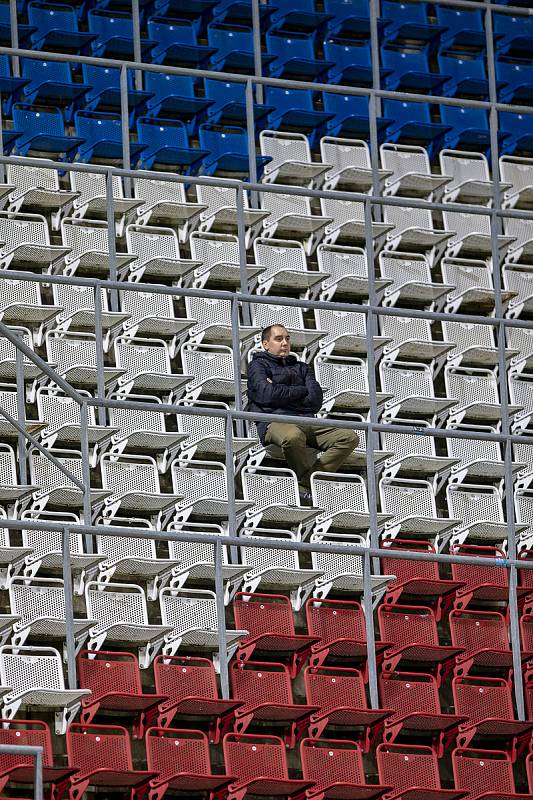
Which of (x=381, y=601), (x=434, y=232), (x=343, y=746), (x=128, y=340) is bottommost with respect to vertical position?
(x=343, y=746)

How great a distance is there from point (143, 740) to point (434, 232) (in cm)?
503

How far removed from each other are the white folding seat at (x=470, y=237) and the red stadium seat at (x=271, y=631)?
3.92m

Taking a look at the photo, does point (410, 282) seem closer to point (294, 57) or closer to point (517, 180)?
point (517, 180)

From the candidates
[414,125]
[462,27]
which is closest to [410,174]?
[414,125]

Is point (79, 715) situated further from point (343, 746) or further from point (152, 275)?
point (152, 275)

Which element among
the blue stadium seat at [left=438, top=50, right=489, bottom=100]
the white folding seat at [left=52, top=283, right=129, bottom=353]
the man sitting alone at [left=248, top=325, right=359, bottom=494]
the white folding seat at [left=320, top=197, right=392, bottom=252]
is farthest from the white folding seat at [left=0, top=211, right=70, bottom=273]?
the blue stadium seat at [left=438, top=50, right=489, bottom=100]

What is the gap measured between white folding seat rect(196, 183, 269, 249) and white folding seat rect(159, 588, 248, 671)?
3.40 m

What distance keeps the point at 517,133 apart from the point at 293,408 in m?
4.59

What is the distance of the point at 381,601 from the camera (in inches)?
429

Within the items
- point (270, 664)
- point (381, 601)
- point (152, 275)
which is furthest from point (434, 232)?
point (270, 664)

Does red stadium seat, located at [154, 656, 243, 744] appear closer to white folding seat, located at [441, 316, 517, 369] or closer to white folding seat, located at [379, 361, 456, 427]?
white folding seat, located at [379, 361, 456, 427]

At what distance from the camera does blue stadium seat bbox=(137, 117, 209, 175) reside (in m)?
13.7

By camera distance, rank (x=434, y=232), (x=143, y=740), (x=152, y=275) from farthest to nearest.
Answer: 1. (x=434, y=232)
2. (x=152, y=275)
3. (x=143, y=740)

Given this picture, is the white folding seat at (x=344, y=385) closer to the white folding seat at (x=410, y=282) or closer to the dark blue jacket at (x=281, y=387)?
the dark blue jacket at (x=281, y=387)
